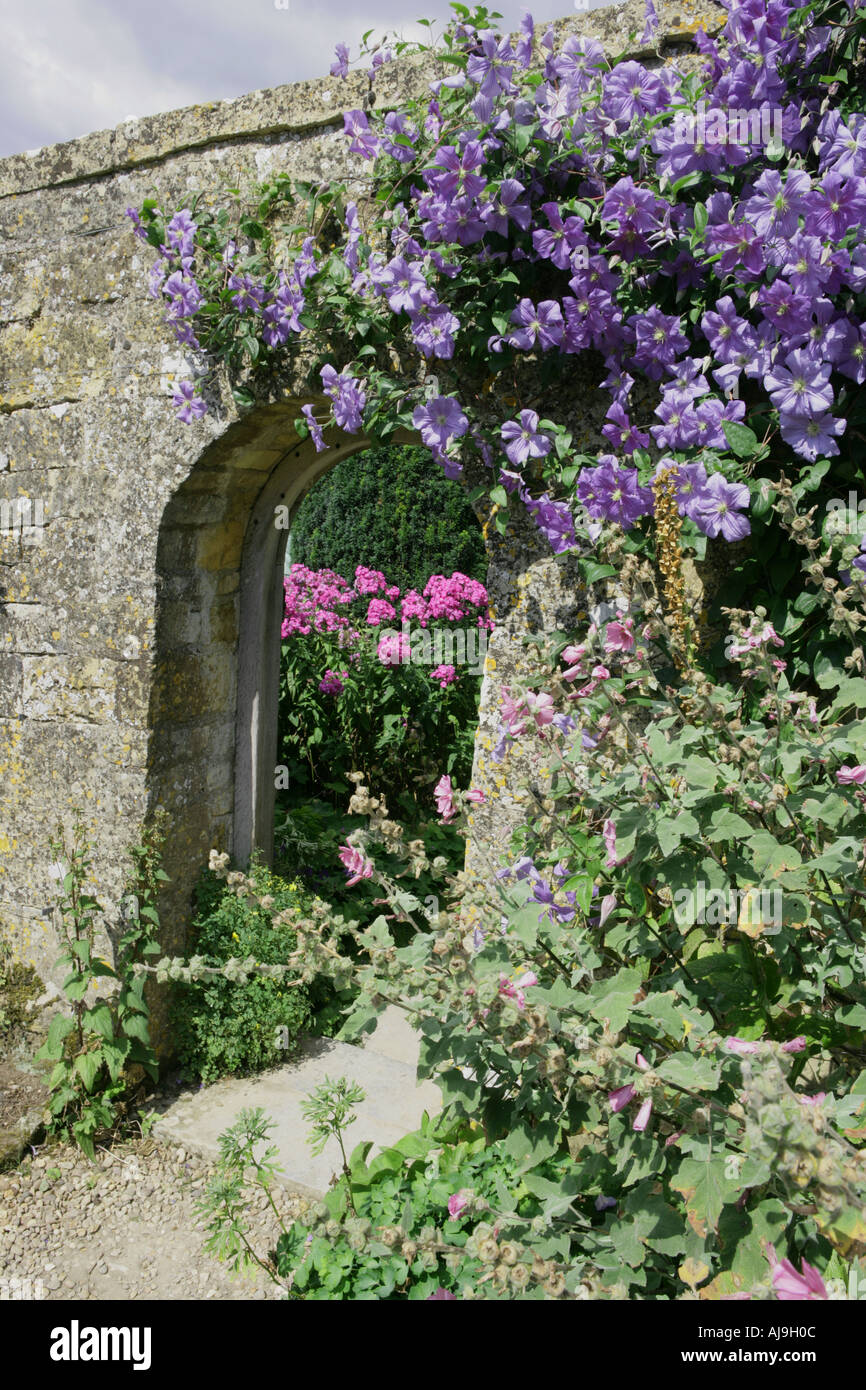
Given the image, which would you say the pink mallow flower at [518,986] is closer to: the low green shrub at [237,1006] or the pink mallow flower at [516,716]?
the pink mallow flower at [516,716]

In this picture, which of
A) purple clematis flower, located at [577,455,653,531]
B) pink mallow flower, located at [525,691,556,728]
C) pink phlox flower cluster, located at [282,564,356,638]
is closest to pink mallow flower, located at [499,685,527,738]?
pink mallow flower, located at [525,691,556,728]

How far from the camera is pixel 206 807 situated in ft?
12.1

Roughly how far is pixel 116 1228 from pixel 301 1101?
0.65 metres

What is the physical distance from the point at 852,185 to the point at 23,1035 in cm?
361

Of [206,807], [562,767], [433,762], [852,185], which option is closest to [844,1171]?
[562,767]

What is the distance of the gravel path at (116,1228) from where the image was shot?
2.68m

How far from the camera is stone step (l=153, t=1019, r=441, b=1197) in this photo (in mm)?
3100

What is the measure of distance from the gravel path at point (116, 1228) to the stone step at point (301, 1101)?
0.29ft

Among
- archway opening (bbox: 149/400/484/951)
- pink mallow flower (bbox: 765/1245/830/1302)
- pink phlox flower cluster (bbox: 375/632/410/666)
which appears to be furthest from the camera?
pink phlox flower cluster (bbox: 375/632/410/666)

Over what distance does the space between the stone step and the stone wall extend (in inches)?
23.1

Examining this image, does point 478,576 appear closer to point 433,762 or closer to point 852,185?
point 433,762

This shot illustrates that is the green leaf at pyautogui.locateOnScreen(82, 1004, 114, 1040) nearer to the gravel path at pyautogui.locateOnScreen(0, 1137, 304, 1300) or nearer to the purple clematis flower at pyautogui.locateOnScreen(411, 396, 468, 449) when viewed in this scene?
the gravel path at pyautogui.locateOnScreen(0, 1137, 304, 1300)

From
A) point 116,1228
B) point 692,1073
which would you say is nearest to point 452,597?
point 116,1228

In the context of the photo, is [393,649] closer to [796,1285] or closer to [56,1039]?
[56,1039]
